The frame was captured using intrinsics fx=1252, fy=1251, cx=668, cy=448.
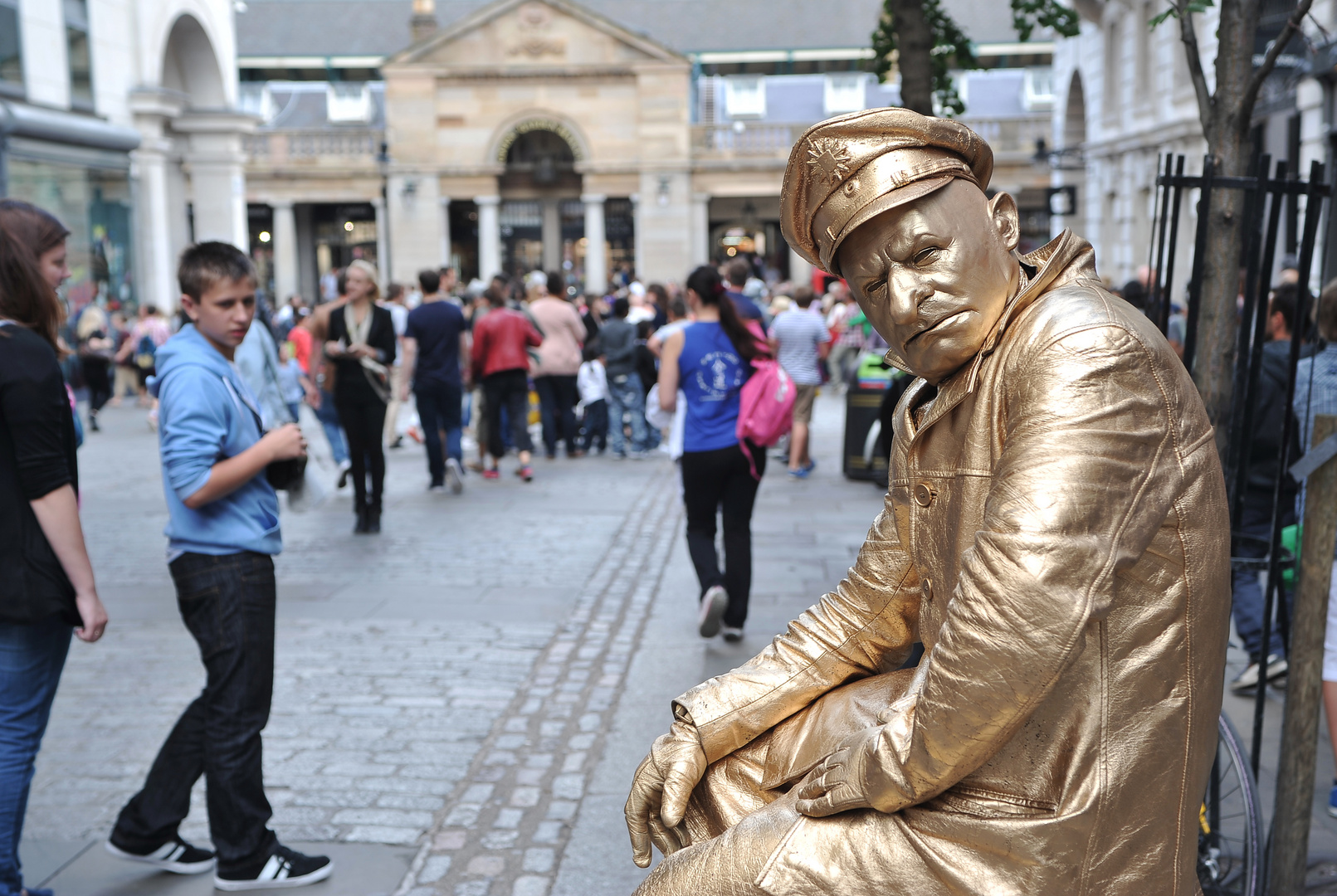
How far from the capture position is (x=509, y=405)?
12242 mm

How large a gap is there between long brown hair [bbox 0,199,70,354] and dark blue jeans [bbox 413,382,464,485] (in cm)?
766

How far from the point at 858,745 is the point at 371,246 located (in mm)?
46224

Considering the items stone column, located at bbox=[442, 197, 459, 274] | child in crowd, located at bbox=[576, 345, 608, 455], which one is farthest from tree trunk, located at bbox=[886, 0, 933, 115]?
stone column, located at bbox=[442, 197, 459, 274]

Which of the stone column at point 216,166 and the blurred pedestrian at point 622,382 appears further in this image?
the stone column at point 216,166

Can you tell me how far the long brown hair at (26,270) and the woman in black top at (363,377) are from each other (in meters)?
6.07

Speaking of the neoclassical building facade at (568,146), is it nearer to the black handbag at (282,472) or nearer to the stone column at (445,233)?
the stone column at (445,233)

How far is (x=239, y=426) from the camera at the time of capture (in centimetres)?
359

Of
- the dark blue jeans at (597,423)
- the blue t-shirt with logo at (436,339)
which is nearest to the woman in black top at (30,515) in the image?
the blue t-shirt with logo at (436,339)

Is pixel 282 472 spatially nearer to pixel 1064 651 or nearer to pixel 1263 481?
pixel 1064 651

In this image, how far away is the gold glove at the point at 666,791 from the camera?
198cm

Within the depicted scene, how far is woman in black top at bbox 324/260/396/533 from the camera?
30.9 feet

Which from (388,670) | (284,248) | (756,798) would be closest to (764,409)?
(388,670)

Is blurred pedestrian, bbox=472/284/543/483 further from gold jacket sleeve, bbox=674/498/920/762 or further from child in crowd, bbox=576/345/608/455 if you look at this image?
gold jacket sleeve, bbox=674/498/920/762

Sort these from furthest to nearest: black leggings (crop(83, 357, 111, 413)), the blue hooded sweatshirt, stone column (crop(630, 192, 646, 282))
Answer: stone column (crop(630, 192, 646, 282)), black leggings (crop(83, 357, 111, 413)), the blue hooded sweatshirt
